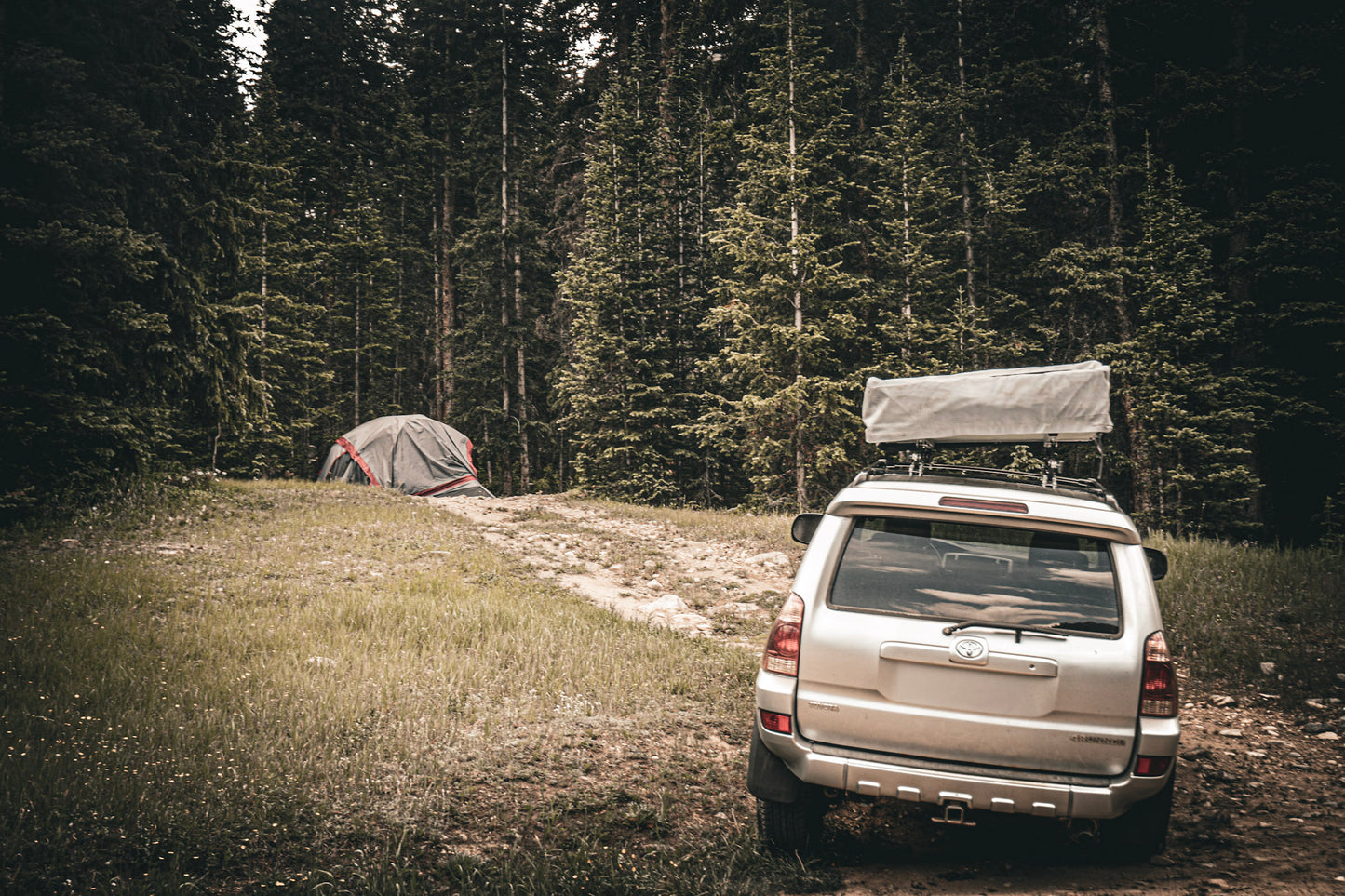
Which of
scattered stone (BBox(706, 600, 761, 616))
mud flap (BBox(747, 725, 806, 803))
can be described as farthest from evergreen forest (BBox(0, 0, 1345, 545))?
mud flap (BBox(747, 725, 806, 803))

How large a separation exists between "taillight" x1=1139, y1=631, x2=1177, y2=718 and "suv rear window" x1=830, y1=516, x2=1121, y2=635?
0.59 feet

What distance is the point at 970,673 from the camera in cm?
327

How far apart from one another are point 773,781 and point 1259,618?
24.0ft

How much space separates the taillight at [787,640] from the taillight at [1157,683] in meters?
1.49

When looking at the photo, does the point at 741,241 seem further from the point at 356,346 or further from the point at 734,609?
the point at 356,346

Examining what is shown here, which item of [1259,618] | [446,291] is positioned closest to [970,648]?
[1259,618]

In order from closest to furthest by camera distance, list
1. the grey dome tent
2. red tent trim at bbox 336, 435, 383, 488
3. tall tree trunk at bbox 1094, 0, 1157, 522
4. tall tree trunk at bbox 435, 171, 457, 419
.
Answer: tall tree trunk at bbox 1094, 0, 1157, 522
red tent trim at bbox 336, 435, 383, 488
the grey dome tent
tall tree trunk at bbox 435, 171, 457, 419

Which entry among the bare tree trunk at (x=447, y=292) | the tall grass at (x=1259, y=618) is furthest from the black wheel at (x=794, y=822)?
the bare tree trunk at (x=447, y=292)

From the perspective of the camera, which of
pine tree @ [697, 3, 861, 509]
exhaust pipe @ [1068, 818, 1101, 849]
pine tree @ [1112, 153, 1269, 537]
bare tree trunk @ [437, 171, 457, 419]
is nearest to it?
exhaust pipe @ [1068, 818, 1101, 849]

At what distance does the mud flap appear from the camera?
11.9ft

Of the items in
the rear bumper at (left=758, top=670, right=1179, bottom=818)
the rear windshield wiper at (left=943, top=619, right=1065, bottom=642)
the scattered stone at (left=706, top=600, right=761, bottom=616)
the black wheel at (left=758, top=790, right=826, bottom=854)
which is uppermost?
the rear windshield wiper at (left=943, top=619, right=1065, bottom=642)

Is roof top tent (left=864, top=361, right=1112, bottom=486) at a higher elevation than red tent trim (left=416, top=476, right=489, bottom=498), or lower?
higher

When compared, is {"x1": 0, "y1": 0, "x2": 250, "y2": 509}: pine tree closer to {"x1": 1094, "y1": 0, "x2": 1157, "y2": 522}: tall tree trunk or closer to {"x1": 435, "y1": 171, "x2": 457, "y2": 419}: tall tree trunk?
{"x1": 435, "y1": 171, "x2": 457, "y2": 419}: tall tree trunk

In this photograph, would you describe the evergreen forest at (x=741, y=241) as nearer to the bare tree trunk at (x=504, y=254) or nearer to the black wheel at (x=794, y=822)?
the bare tree trunk at (x=504, y=254)
